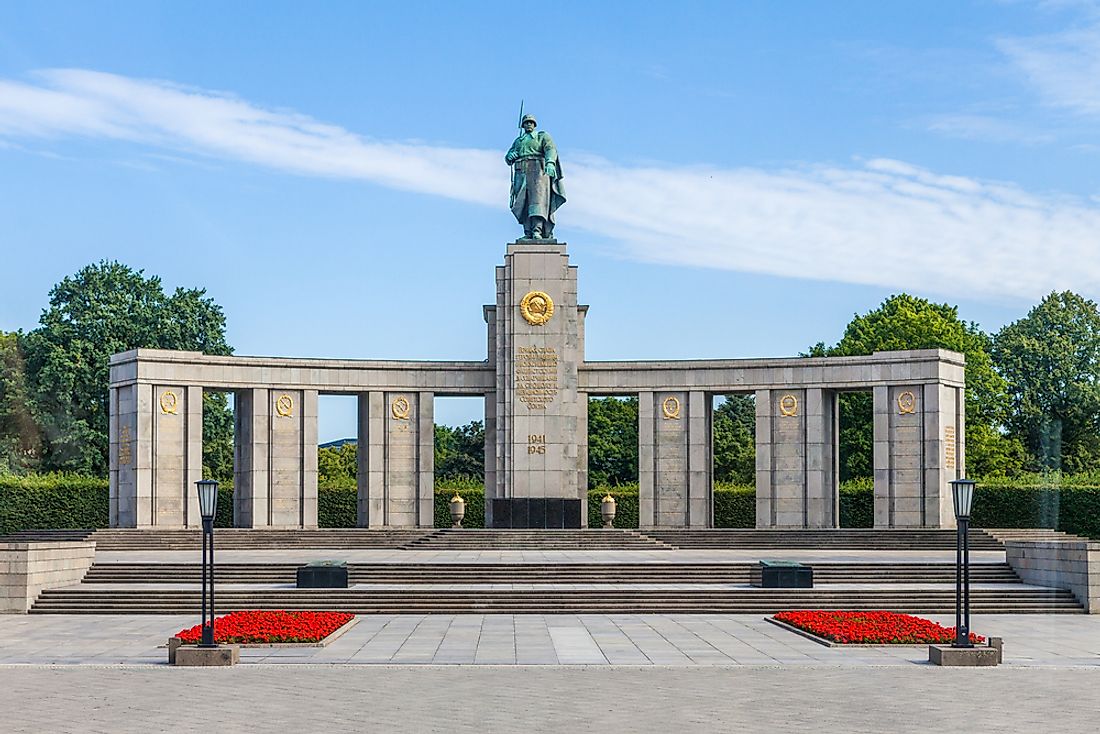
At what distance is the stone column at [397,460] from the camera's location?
5181 cm

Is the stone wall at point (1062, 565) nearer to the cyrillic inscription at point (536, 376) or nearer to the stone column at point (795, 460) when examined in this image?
the stone column at point (795, 460)

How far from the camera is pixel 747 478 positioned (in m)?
77.2

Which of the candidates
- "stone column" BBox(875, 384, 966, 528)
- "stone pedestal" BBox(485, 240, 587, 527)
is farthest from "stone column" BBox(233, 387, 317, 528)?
"stone column" BBox(875, 384, 966, 528)

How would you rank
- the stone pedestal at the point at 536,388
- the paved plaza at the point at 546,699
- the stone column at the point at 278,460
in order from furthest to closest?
the stone pedestal at the point at 536,388
the stone column at the point at 278,460
the paved plaza at the point at 546,699

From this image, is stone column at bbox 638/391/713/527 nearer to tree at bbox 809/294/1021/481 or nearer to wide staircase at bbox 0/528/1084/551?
wide staircase at bbox 0/528/1084/551

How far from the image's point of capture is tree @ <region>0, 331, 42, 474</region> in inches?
2530

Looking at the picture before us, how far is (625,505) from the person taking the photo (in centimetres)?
5812

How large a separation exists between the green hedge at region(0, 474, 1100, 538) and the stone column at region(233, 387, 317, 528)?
6179mm

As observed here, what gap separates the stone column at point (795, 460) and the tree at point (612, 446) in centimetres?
2940

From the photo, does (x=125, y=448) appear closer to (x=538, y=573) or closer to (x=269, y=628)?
(x=538, y=573)

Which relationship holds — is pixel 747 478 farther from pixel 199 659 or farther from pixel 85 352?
pixel 199 659

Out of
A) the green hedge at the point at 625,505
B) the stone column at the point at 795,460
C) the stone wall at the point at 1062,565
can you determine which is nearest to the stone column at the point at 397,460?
the green hedge at the point at 625,505

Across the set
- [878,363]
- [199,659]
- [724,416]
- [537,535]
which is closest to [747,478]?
[724,416]

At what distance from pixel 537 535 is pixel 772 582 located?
14.9 m
